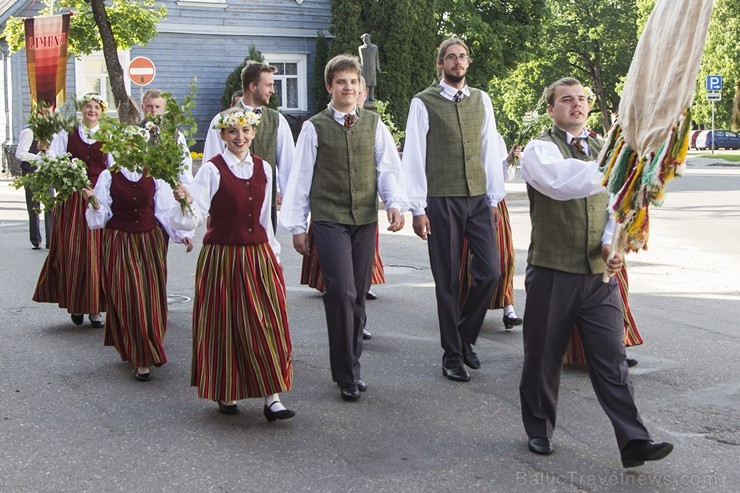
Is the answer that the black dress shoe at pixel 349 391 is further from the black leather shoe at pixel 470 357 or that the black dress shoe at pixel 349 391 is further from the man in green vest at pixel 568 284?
the man in green vest at pixel 568 284

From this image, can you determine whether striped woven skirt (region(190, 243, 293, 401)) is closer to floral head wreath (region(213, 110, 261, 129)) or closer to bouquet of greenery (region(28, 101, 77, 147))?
floral head wreath (region(213, 110, 261, 129))

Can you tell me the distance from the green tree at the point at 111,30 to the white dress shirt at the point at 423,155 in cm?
1677

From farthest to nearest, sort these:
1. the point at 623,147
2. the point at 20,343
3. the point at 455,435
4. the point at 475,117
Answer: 1. the point at 20,343
2. the point at 475,117
3. the point at 455,435
4. the point at 623,147

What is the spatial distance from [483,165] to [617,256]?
2583 mm

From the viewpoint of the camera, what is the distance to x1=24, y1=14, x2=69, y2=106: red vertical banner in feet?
48.8

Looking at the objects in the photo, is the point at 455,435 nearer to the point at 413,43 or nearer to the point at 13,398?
the point at 13,398

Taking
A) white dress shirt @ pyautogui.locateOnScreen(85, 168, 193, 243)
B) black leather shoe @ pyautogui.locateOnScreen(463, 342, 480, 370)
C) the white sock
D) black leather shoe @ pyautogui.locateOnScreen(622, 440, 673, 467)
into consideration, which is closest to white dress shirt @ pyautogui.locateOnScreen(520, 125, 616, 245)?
black leather shoe @ pyautogui.locateOnScreen(622, 440, 673, 467)

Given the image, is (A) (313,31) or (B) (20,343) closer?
(B) (20,343)

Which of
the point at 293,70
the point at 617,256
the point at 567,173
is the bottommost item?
the point at 617,256

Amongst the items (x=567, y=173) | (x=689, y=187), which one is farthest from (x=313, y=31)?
(x=567, y=173)

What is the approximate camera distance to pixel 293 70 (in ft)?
107

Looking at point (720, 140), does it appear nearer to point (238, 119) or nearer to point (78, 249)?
point (78, 249)

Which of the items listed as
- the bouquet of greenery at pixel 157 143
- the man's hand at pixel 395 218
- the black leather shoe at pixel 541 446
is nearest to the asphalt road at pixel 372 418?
the black leather shoe at pixel 541 446

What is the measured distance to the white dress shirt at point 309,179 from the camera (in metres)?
6.47
